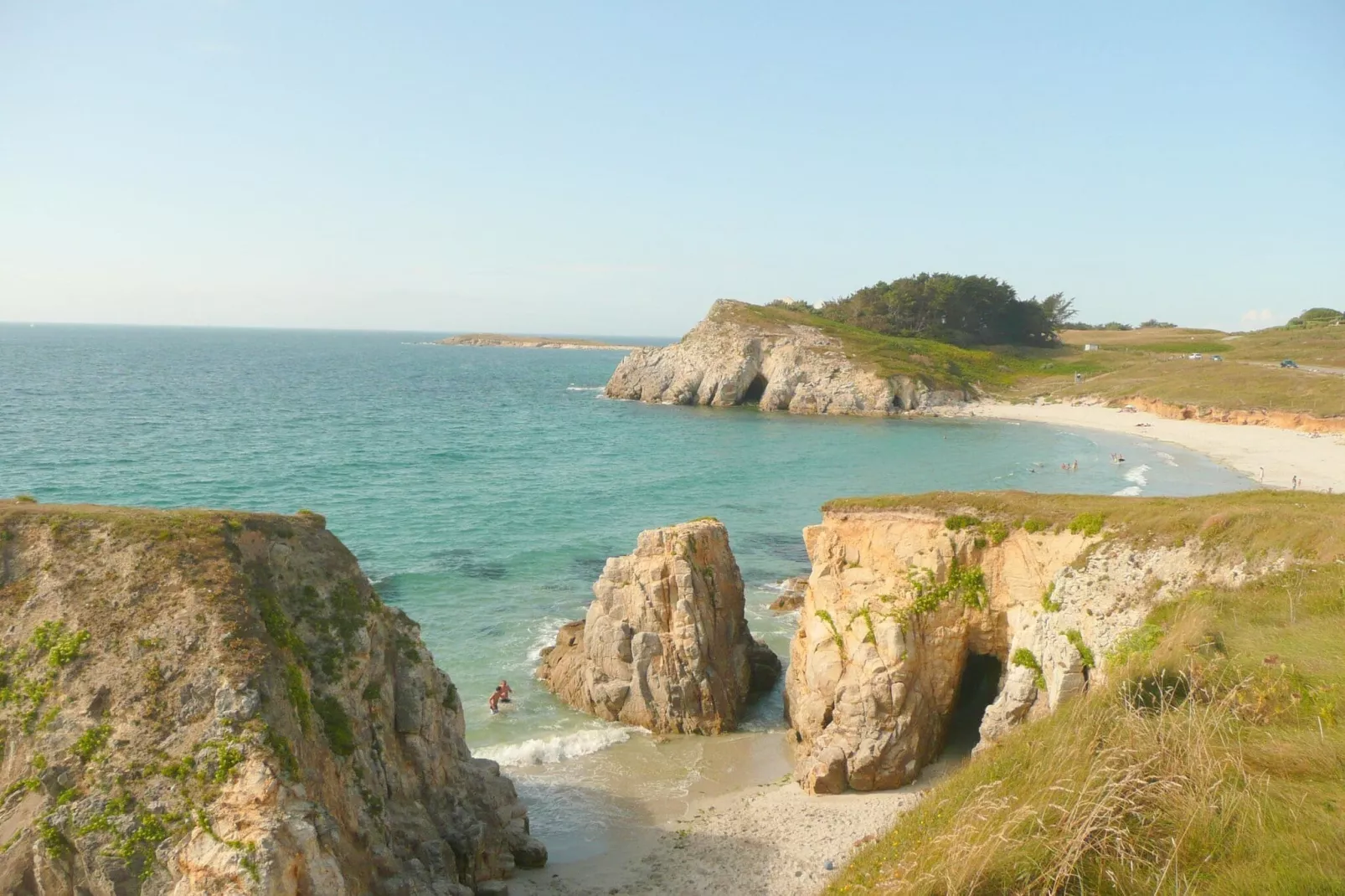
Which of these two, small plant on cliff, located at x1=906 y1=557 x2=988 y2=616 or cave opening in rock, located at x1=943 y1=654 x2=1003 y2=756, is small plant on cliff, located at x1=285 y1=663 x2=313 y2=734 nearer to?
small plant on cliff, located at x1=906 y1=557 x2=988 y2=616

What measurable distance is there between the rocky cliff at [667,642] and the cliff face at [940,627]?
2.65 meters

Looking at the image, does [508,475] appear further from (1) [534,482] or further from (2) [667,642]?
(2) [667,642]

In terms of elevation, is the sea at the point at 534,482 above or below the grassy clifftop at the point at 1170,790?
below

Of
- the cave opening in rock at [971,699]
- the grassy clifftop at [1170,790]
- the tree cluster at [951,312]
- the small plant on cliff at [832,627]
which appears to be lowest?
the cave opening in rock at [971,699]

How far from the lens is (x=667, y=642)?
24.4 metres

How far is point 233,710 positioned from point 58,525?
16.7ft

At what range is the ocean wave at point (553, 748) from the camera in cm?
2262

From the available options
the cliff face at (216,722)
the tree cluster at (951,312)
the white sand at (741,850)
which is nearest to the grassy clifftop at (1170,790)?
the white sand at (741,850)

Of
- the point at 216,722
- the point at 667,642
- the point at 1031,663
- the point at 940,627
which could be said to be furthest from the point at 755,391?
the point at 216,722

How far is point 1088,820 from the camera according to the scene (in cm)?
820

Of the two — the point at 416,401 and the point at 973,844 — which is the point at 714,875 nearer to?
the point at 973,844

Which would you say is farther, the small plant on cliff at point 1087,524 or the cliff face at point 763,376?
the cliff face at point 763,376

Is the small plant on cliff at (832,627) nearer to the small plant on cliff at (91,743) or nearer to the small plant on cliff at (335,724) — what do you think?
the small plant on cliff at (335,724)

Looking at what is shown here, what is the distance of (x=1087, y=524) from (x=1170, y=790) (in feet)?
42.6
